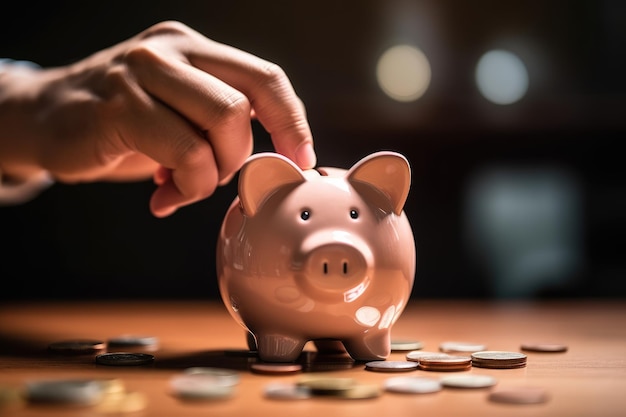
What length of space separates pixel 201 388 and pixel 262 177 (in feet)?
1.24

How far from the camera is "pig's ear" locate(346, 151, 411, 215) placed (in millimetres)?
1218

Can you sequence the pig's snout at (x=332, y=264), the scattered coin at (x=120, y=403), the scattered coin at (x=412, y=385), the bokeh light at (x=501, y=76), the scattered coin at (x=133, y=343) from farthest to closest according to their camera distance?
1. the bokeh light at (x=501, y=76)
2. the scattered coin at (x=133, y=343)
3. the pig's snout at (x=332, y=264)
4. the scattered coin at (x=412, y=385)
5. the scattered coin at (x=120, y=403)

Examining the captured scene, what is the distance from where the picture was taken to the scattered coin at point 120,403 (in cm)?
88

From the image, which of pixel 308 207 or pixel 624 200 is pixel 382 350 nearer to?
pixel 308 207

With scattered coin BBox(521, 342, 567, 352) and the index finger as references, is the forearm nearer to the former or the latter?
the index finger

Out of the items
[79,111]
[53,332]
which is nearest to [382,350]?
[79,111]

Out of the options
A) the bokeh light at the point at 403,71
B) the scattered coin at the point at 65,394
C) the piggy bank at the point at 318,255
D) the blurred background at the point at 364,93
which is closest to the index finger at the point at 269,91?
the piggy bank at the point at 318,255

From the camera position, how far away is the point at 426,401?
0.96 meters

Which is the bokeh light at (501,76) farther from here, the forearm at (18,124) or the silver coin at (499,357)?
the silver coin at (499,357)

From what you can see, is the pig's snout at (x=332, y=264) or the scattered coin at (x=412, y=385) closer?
the scattered coin at (x=412, y=385)

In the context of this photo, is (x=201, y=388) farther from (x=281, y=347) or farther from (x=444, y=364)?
(x=444, y=364)

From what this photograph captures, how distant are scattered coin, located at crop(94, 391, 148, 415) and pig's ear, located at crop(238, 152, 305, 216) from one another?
37 centimetres

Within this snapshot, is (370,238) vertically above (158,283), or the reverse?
(158,283)

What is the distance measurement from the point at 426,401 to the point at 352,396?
9 centimetres
